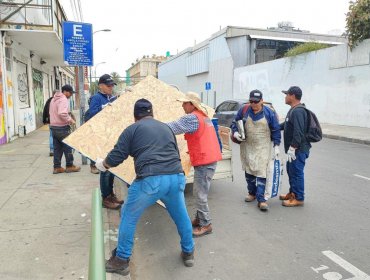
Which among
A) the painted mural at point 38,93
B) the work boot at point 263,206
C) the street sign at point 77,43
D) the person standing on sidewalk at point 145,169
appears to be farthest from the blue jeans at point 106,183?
the painted mural at point 38,93

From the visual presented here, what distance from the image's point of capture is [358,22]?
14.6 m

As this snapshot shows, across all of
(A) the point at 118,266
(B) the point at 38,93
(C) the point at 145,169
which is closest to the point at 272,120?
(C) the point at 145,169

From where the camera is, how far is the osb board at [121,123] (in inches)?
175

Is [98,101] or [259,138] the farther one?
[98,101]

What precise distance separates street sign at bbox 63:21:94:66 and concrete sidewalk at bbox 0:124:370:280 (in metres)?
2.47

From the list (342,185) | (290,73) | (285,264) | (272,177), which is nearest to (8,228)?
(285,264)

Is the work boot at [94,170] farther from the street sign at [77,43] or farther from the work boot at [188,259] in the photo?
the work boot at [188,259]

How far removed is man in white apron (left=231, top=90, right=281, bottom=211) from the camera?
16.4 ft

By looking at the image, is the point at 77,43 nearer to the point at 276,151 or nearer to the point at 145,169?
the point at 276,151

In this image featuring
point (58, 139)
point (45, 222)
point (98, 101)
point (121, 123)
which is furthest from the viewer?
point (58, 139)

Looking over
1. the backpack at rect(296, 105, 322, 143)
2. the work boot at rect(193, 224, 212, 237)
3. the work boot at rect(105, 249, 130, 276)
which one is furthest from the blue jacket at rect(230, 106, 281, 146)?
the work boot at rect(105, 249, 130, 276)

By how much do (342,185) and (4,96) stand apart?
10.1m

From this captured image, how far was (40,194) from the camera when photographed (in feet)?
18.1

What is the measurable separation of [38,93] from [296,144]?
15.5 meters
